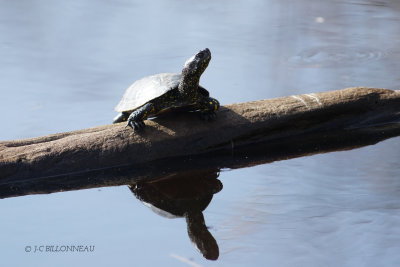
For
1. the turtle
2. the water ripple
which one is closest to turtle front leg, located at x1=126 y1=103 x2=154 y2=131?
the turtle

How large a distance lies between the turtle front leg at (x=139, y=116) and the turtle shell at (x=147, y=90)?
0.08 meters

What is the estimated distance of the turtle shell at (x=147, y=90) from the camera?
4.99 meters

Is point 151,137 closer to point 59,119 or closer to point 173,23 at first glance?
point 59,119

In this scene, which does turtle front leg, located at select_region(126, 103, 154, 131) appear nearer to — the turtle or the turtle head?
the turtle

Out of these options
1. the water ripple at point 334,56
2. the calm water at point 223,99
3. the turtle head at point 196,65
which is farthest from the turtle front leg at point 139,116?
the water ripple at point 334,56

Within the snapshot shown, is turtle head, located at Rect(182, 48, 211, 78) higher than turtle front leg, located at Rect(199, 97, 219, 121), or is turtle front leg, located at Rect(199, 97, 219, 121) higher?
turtle head, located at Rect(182, 48, 211, 78)

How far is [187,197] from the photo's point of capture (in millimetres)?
4582

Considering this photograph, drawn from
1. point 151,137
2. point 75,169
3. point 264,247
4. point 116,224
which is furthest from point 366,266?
point 75,169

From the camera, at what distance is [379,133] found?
5633 millimetres

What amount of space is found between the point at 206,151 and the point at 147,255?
160cm

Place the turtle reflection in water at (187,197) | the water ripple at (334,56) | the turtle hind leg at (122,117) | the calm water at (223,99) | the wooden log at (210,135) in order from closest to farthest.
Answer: the calm water at (223,99), the turtle reflection in water at (187,197), the wooden log at (210,135), the turtle hind leg at (122,117), the water ripple at (334,56)

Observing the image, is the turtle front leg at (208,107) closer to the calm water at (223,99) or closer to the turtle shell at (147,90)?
the turtle shell at (147,90)

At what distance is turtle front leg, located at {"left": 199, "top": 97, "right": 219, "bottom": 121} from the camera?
5.02 meters

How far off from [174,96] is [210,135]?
46 cm
